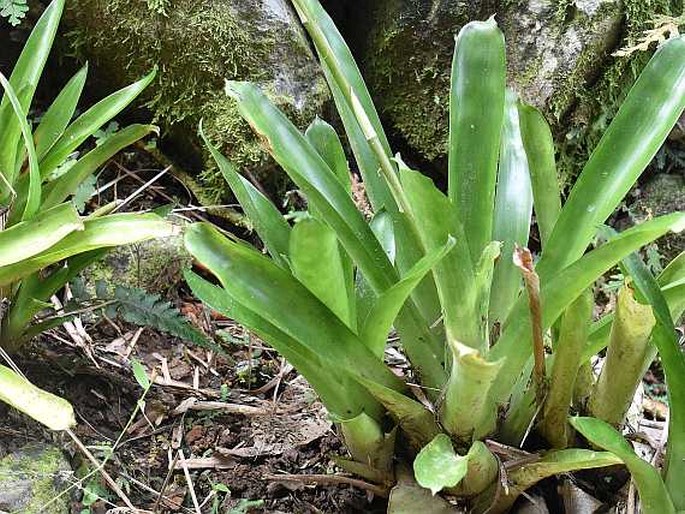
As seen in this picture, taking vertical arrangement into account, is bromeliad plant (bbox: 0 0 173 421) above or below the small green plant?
below

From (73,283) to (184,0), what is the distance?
0.73 metres

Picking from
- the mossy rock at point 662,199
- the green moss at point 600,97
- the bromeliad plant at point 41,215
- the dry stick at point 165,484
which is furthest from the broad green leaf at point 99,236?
the mossy rock at point 662,199

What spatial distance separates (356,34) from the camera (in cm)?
202

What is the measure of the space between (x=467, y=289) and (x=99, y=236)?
0.55 meters

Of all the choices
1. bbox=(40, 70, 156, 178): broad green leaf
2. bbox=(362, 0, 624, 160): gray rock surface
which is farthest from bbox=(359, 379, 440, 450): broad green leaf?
bbox=(362, 0, 624, 160): gray rock surface

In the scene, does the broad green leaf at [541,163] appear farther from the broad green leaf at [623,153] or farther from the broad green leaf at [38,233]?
the broad green leaf at [38,233]

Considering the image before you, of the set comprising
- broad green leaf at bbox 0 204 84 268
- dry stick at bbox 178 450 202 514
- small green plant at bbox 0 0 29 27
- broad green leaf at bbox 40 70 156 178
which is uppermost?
small green plant at bbox 0 0 29 27

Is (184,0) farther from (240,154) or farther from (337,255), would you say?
(337,255)

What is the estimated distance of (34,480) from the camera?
3.60ft

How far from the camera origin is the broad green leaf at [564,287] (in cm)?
76

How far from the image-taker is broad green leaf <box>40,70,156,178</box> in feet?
4.24

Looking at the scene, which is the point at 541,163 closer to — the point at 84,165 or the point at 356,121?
the point at 356,121

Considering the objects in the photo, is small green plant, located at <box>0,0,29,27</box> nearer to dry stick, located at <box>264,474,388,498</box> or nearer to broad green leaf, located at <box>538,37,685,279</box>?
dry stick, located at <box>264,474,388,498</box>

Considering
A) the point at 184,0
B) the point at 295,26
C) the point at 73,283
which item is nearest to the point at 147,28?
the point at 184,0
